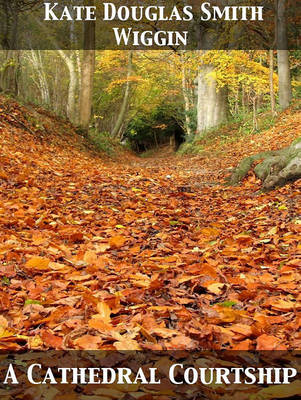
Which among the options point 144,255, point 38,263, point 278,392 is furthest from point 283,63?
point 278,392

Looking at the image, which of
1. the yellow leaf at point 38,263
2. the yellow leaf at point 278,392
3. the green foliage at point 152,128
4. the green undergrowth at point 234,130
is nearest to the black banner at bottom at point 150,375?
the yellow leaf at point 278,392

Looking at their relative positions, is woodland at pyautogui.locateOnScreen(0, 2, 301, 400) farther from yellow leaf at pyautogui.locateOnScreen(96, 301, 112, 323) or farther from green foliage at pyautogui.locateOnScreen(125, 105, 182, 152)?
green foliage at pyautogui.locateOnScreen(125, 105, 182, 152)

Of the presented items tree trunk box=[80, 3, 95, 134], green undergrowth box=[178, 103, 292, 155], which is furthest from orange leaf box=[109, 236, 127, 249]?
green undergrowth box=[178, 103, 292, 155]

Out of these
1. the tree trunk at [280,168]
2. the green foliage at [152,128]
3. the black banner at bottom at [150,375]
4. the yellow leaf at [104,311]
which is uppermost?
the green foliage at [152,128]

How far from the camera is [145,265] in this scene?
9.31ft

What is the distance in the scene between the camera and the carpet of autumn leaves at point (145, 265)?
1.88 m

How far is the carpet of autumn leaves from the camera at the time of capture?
1.88 metres

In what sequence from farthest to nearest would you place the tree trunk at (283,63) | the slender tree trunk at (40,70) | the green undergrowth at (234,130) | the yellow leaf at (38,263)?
the slender tree trunk at (40,70) < the tree trunk at (283,63) < the green undergrowth at (234,130) < the yellow leaf at (38,263)

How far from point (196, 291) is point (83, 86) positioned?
11.0m

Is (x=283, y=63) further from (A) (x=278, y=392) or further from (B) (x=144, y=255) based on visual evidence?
(A) (x=278, y=392)

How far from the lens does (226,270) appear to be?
2.76 metres

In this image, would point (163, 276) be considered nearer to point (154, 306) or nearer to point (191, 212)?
point (154, 306)

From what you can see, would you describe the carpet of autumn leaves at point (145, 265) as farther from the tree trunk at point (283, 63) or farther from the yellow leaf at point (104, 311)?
the tree trunk at point (283, 63)

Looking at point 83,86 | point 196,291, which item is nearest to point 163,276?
point 196,291
